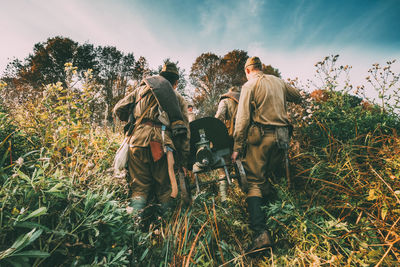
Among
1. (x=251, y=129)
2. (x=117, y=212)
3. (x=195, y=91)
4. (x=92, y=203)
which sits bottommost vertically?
(x=117, y=212)

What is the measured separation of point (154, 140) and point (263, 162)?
150cm

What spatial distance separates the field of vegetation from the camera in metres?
0.96

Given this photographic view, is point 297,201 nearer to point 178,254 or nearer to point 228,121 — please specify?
point 178,254

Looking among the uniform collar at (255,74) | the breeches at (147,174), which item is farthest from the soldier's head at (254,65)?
the breeches at (147,174)

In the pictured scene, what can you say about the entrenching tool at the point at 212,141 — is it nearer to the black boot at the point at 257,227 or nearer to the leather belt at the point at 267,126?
the black boot at the point at 257,227

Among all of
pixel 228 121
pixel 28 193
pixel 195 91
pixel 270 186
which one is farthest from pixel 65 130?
pixel 195 91

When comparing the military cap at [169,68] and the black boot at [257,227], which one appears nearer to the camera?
the black boot at [257,227]

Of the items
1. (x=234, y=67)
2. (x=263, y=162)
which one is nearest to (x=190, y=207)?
(x=263, y=162)

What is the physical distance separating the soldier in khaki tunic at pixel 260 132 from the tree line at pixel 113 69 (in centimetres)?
1504

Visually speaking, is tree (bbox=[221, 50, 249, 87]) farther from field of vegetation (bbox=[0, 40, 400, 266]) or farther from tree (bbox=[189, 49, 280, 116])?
field of vegetation (bbox=[0, 40, 400, 266])

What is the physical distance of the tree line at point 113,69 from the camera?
18531mm

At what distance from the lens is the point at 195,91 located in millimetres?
23141

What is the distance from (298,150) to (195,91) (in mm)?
21306

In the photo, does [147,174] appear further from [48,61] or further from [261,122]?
[48,61]
